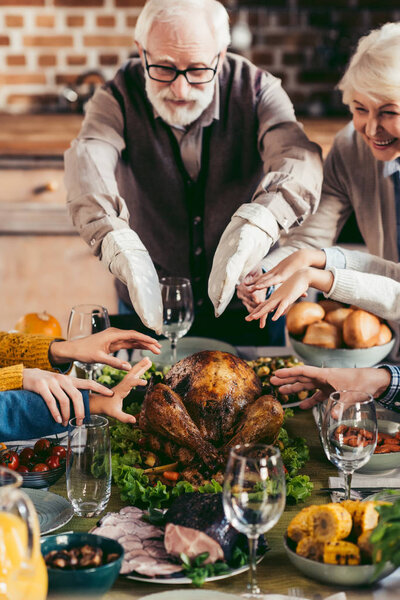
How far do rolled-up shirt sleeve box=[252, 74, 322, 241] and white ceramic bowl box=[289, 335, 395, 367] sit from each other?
297 mm

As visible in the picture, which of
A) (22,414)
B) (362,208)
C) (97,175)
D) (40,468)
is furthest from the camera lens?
(362,208)

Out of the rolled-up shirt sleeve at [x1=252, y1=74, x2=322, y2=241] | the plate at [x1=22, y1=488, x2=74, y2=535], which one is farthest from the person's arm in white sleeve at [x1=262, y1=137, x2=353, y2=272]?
the plate at [x1=22, y1=488, x2=74, y2=535]

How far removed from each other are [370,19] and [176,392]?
2697mm

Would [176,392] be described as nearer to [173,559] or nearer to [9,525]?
[173,559]

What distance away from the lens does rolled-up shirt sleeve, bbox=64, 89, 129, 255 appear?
1.79 metres

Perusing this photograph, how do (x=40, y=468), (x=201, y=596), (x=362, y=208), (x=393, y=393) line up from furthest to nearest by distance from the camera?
(x=362, y=208)
(x=393, y=393)
(x=40, y=468)
(x=201, y=596)

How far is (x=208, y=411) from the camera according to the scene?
140 cm

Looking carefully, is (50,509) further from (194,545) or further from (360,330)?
(360,330)

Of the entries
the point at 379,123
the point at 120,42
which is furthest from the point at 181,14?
the point at 120,42

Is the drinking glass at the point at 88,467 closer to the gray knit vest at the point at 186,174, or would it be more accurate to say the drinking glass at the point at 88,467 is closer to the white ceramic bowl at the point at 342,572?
the white ceramic bowl at the point at 342,572

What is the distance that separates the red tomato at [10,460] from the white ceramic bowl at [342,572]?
1.65 feet

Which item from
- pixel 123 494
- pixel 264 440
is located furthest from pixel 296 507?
pixel 123 494

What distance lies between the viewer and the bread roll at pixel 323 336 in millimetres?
1740

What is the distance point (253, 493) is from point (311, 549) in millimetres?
135
